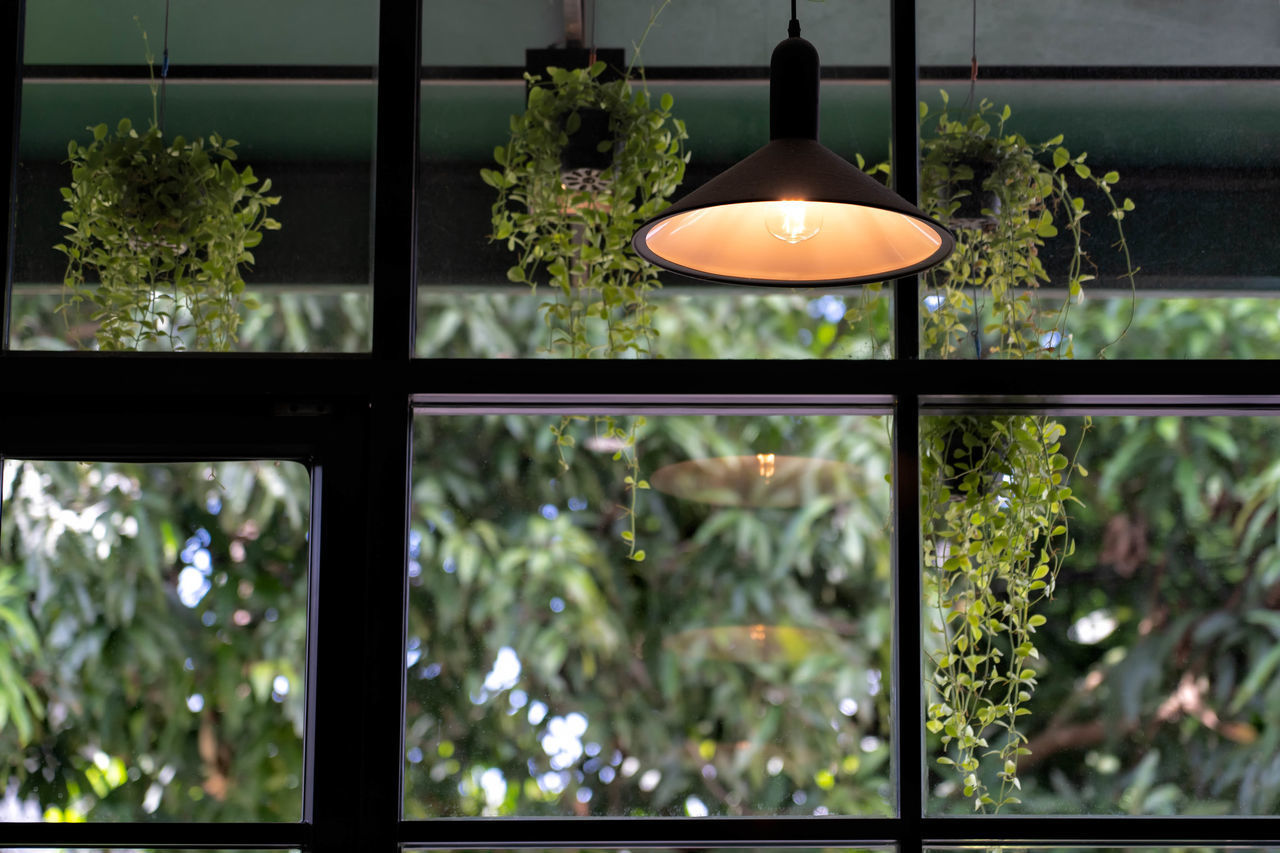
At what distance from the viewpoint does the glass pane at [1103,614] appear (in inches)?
92.2

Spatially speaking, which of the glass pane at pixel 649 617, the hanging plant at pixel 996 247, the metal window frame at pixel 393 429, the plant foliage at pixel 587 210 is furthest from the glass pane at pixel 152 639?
the hanging plant at pixel 996 247

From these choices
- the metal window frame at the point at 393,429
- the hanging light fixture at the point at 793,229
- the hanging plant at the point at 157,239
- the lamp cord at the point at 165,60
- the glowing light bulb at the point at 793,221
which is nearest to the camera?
the hanging light fixture at the point at 793,229

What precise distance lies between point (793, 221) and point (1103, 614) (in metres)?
1.24

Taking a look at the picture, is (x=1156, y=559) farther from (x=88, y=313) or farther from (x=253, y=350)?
(x=88, y=313)

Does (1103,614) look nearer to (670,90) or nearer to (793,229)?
(793,229)

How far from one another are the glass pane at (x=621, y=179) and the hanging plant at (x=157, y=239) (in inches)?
16.4

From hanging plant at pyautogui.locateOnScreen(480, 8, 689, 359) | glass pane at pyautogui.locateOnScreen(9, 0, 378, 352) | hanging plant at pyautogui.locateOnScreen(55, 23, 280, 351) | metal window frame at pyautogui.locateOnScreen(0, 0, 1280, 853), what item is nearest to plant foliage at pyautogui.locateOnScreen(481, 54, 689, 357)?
hanging plant at pyautogui.locateOnScreen(480, 8, 689, 359)

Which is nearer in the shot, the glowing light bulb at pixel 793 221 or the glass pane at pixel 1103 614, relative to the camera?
the glowing light bulb at pixel 793 221

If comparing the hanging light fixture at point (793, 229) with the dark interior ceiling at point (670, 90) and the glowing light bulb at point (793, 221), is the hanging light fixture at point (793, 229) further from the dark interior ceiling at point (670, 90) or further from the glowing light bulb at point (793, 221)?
the dark interior ceiling at point (670, 90)

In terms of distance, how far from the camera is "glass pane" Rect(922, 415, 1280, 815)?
2.34 metres

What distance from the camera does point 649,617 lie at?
2385mm

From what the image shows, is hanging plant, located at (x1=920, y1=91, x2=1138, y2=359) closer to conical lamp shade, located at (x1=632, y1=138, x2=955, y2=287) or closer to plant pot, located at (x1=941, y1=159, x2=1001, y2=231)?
plant pot, located at (x1=941, y1=159, x2=1001, y2=231)

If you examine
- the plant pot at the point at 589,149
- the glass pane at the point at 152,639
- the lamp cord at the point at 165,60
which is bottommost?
the glass pane at the point at 152,639

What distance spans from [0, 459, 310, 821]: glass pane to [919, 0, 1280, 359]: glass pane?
5.01ft
